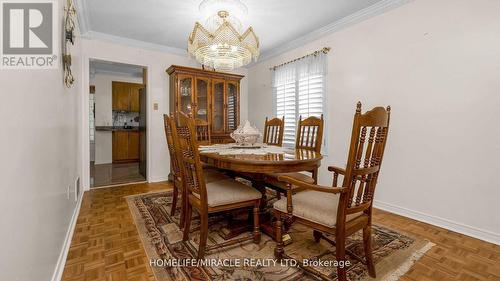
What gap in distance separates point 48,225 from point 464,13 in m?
3.60

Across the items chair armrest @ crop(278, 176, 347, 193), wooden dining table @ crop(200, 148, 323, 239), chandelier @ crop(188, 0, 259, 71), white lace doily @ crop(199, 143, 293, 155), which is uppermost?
chandelier @ crop(188, 0, 259, 71)

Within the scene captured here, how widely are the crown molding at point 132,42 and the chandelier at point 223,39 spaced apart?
1564 millimetres

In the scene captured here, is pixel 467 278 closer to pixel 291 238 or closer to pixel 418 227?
pixel 418 227

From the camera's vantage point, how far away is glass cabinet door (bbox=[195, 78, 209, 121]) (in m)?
4.02

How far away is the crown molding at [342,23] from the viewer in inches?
103

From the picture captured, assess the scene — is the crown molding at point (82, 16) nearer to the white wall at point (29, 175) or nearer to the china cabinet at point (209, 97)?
the china cabinet at point (209, 97)

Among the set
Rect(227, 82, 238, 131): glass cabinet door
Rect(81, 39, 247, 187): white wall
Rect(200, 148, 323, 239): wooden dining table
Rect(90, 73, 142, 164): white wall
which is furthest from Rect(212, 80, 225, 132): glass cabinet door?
Rect(90, 73, 142, 164): white wall

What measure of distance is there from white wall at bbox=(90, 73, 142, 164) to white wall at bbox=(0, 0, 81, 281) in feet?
16.2

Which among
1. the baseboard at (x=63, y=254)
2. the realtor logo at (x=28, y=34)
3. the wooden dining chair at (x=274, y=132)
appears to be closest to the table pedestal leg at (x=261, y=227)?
the wooden dining chair at (x=274, y=132)

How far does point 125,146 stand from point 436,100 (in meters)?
6.29

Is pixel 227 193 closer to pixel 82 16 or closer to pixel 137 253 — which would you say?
pixel 137 253

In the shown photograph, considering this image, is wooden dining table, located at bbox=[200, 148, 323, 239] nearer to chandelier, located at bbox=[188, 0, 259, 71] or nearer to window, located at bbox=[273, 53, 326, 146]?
chandelier, located at bbox=[188, 0, 259, 71]

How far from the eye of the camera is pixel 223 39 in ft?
7.64

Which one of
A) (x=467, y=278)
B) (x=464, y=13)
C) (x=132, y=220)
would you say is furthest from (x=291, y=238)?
(x=464, y=13)
